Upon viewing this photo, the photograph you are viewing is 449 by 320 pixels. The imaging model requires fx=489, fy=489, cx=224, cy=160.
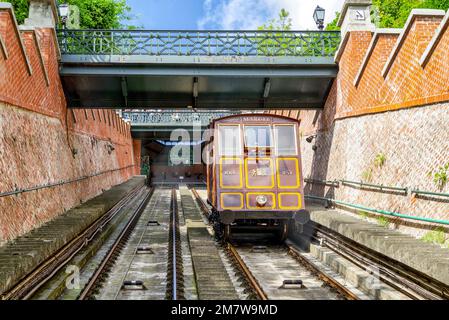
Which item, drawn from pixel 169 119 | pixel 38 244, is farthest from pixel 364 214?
pixel 169 119

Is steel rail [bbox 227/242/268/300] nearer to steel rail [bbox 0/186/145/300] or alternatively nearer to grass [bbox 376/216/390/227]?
grass [bbox 376/216/390/227]

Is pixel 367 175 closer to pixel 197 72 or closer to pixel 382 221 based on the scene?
pixel 382 221

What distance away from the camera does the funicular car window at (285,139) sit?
528 inches

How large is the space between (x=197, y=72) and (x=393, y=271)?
389 inches

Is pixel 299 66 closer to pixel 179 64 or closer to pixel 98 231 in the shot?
pixel 179 64

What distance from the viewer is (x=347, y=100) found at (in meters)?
15.9

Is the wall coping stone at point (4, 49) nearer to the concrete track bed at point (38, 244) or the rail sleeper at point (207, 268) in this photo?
the concrete track bed at point (38, 244)

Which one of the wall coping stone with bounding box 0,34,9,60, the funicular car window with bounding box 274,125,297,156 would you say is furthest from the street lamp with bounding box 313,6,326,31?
the wall coping stone with bounding box 0,34,9,60

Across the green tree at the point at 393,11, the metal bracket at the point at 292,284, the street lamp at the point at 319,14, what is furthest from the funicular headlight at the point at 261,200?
the green tree at the point at 393,11

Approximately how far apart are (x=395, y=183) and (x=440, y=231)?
2.68 m

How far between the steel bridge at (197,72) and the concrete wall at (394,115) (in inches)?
46.4

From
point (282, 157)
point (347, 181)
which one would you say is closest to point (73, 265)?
point (282, 157)

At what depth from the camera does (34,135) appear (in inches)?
523

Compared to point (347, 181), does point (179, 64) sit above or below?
above
